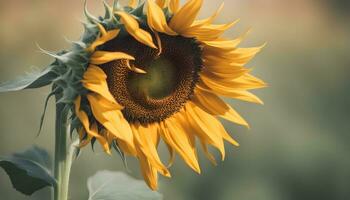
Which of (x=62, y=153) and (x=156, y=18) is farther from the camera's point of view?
(x=62, y=153)

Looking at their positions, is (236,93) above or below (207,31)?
below

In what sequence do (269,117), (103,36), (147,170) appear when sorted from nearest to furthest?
(103,36)
(147,170)
(269,117)

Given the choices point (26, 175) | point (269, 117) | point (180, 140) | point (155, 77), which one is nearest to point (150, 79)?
point (155, 77)

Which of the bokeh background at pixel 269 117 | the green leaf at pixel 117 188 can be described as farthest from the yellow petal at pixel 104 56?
the bokeh background at pixel 269 117

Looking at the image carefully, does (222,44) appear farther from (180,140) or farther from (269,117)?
(269,117)

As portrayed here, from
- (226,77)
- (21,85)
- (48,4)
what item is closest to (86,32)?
(21,85)

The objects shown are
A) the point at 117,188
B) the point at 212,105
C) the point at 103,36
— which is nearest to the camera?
the point at 103,36
